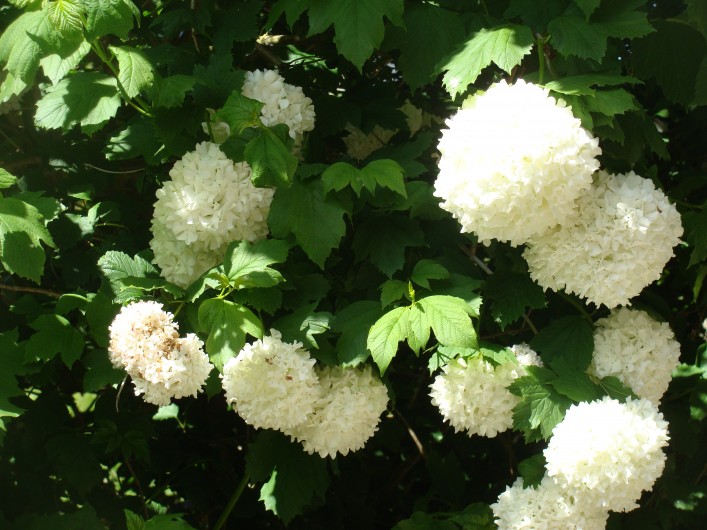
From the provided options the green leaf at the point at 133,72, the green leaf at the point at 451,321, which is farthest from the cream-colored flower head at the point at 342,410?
the green leaf at the point at 133,72

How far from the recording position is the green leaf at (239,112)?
242cm

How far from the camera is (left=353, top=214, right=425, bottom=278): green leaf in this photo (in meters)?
2.53

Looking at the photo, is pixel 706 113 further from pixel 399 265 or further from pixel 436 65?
pixel 399 265

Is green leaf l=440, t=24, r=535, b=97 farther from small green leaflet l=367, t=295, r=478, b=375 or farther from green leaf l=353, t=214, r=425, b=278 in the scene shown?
small green leaflet l=367, t=295, r=478, b=375

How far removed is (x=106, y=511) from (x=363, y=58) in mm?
1956

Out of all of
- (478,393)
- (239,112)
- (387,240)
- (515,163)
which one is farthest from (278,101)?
(478,393)

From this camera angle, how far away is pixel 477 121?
2.29m

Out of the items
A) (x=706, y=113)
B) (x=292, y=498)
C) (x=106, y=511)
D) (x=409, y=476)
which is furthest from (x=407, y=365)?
(x=706, y=113)

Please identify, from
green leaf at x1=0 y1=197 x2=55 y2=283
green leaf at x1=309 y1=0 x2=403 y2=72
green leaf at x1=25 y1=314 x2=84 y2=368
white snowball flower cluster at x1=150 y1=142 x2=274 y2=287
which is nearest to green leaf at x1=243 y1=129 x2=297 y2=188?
white snowball flower cluster at x1=150 y1=142 x2=274 y2=287

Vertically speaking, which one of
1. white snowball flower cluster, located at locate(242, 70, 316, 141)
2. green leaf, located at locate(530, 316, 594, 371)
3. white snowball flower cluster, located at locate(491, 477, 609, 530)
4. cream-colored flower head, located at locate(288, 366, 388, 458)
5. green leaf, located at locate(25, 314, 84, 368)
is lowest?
white snowball flower cluster, located at locate(491, 477, 609, 530)

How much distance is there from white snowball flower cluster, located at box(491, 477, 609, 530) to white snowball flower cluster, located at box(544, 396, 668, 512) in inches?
1.9

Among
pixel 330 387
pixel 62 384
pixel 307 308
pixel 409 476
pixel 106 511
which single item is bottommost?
pixel 409 476

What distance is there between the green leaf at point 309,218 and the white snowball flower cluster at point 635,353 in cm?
86

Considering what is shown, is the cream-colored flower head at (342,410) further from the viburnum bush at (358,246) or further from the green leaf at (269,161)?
the green leaf at (269,161)
